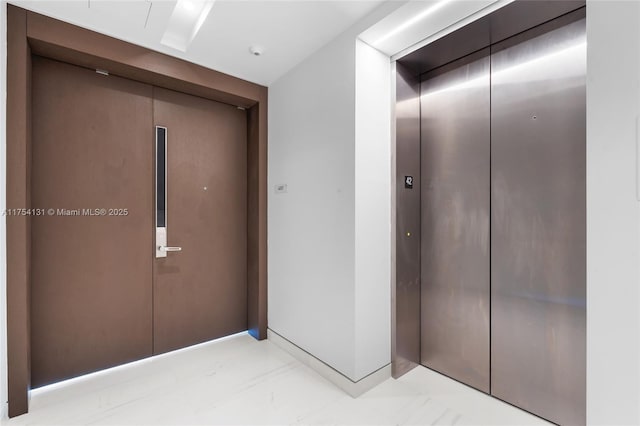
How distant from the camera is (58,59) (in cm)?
219

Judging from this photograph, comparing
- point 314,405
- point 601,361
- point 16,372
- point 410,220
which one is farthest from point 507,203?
point 16,372

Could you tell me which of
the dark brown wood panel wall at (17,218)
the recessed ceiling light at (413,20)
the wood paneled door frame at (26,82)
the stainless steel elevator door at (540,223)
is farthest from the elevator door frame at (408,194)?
the dark brown wood panel wall at (17,218)

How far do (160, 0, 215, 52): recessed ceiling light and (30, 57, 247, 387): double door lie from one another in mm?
545

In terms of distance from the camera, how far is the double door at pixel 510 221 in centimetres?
178

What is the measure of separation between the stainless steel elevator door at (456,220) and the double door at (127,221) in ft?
6.25

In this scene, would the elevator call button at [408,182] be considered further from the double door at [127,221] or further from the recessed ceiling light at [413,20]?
the double door at [127,221]

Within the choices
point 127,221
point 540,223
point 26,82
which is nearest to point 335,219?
point 540,223

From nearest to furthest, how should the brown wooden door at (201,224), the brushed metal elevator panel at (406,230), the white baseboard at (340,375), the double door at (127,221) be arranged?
the white baseboard at (340,375), the double door at (127,221), the brushed metal elevator panel at (406,230), the brown wooden door at (201,224)

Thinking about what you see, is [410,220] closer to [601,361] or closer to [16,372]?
[601,361]

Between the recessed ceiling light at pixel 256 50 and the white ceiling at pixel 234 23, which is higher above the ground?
the white ceiling at pixel 234 23

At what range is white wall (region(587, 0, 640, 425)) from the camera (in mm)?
1093

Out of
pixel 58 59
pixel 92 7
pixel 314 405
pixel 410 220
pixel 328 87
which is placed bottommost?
pixel 314 405

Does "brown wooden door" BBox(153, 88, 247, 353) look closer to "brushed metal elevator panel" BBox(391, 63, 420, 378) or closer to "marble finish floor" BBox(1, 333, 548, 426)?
"marble finish floor" BBox(1, 333, 548, 426)

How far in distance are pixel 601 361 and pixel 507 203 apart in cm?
111
